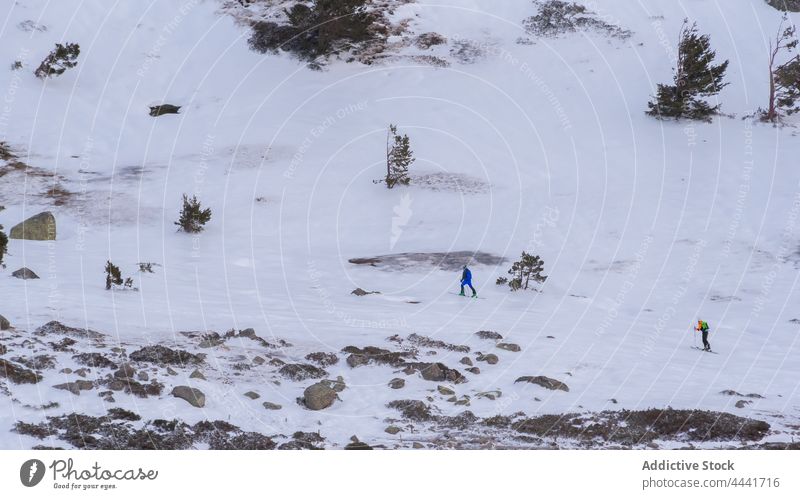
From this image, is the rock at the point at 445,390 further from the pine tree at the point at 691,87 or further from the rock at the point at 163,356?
the pine tree at the point at 691,87

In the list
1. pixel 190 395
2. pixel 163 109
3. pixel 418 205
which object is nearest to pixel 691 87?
pixel 418 205

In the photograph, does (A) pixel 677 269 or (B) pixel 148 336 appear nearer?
(B) pixel 148 336

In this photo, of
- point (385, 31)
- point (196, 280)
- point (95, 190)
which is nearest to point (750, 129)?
A: point (385, 31)

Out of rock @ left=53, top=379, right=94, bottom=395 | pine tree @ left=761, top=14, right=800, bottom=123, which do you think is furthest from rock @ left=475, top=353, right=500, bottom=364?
pine tree @ left=761, top=14, right=800, bottom=123

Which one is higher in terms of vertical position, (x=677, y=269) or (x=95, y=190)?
(x=95, y=190)

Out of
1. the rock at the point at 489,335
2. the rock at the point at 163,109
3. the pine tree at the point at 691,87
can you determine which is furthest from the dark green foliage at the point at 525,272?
the rock at the point at 163,109

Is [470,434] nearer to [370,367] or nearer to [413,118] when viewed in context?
[370,367]
